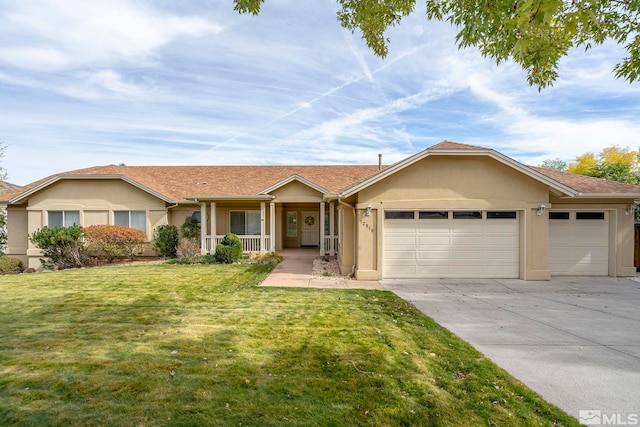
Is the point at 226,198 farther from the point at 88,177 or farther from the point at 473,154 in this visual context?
the point at 473,154

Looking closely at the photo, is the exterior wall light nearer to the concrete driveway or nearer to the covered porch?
the concrete driveway

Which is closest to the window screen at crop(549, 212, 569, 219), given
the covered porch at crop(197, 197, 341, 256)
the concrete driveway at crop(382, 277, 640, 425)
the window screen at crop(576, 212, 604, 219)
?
the window screen at crop(576, 212, 604, 219)

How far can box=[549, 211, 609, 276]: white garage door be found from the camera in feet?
35.4

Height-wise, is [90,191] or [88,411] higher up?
[90,191]

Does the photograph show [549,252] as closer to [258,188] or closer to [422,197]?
[422,197]

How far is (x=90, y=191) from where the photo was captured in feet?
50.0

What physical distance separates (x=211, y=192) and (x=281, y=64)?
816 cm

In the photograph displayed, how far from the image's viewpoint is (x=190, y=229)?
52.2 feet

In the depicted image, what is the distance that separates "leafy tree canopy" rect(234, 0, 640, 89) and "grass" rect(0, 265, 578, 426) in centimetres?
376

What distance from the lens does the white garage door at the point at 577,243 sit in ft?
35.4

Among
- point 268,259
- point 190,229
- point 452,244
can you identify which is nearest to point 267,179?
point 190,229

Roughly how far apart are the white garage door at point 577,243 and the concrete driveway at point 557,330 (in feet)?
3.01

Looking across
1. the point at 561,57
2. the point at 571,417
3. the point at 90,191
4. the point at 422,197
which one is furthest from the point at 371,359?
the point at 90,191

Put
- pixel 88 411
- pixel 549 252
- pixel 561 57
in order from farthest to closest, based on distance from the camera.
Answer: pixel 549 252 → pixel 561 57 → pixel 88 411
